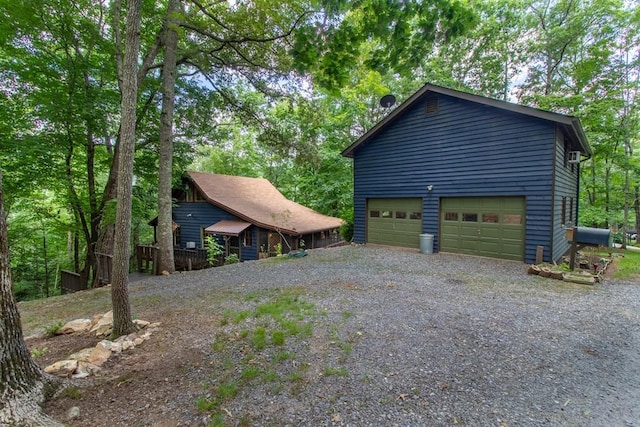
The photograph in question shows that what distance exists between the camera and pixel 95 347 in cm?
326

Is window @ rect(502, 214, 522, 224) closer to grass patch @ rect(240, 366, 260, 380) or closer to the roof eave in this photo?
the roof eave

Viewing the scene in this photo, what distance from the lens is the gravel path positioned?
2.22m

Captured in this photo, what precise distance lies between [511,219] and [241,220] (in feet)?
35.4

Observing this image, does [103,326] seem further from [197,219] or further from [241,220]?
[197,219]

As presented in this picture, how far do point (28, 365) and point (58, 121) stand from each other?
962cm

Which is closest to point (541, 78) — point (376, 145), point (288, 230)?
point (376, 145)

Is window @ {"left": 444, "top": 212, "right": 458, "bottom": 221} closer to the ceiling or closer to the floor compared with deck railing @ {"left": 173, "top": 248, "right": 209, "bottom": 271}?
closer to the ceiling

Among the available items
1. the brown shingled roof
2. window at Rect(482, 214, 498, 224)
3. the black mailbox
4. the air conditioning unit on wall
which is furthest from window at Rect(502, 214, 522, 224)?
the brown shingled roof

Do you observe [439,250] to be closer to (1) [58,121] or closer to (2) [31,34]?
(1) [58,121]

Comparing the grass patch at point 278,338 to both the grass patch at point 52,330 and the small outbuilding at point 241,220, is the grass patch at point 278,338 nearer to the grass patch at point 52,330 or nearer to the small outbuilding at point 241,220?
the grass patch at point 52,330

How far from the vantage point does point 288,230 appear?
12.9 metres

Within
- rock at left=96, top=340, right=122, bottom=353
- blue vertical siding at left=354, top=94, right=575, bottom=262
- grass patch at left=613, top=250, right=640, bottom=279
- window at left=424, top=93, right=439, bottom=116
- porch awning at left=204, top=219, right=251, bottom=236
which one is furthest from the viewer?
porch awning at left=204, top=219, right=251, bottom=236

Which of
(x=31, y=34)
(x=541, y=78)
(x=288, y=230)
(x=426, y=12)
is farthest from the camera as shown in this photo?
(x=541, y=78)

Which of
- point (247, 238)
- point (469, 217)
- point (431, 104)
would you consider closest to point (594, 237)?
point (469, 217)
